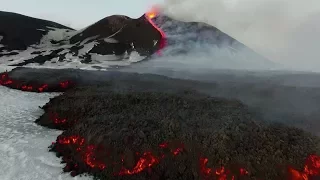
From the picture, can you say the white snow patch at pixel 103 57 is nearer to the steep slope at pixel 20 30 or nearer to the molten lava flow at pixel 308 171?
the steep slope at pixel 20 30

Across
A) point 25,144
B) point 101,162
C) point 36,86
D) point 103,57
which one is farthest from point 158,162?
point 103,57

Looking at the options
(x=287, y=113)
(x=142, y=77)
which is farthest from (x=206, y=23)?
(x=287, y=113)

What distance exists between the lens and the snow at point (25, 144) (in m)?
10.6

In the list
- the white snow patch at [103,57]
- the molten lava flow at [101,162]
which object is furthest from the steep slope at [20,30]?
the molten lava flow at [101,162]

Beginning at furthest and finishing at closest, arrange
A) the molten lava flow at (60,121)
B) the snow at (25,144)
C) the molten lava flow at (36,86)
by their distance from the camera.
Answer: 1. the molten lava flow at (36,86)
2. the molten lava flow at (60,121)
3. the snow at (25,144)

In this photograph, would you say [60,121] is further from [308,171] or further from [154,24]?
[154,24]

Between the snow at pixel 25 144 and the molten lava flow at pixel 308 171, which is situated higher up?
the molten lava flow at pixel 308 171

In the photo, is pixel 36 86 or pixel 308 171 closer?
pixel 308 171

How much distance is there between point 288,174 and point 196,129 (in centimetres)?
345

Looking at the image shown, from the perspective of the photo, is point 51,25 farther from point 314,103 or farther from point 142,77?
point 314,103

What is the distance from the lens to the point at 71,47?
53.6 meters

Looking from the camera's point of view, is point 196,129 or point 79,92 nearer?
point 196,129

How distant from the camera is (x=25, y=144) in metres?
13.0

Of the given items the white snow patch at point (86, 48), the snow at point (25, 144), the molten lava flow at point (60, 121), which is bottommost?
the snow at point (25, 144)
